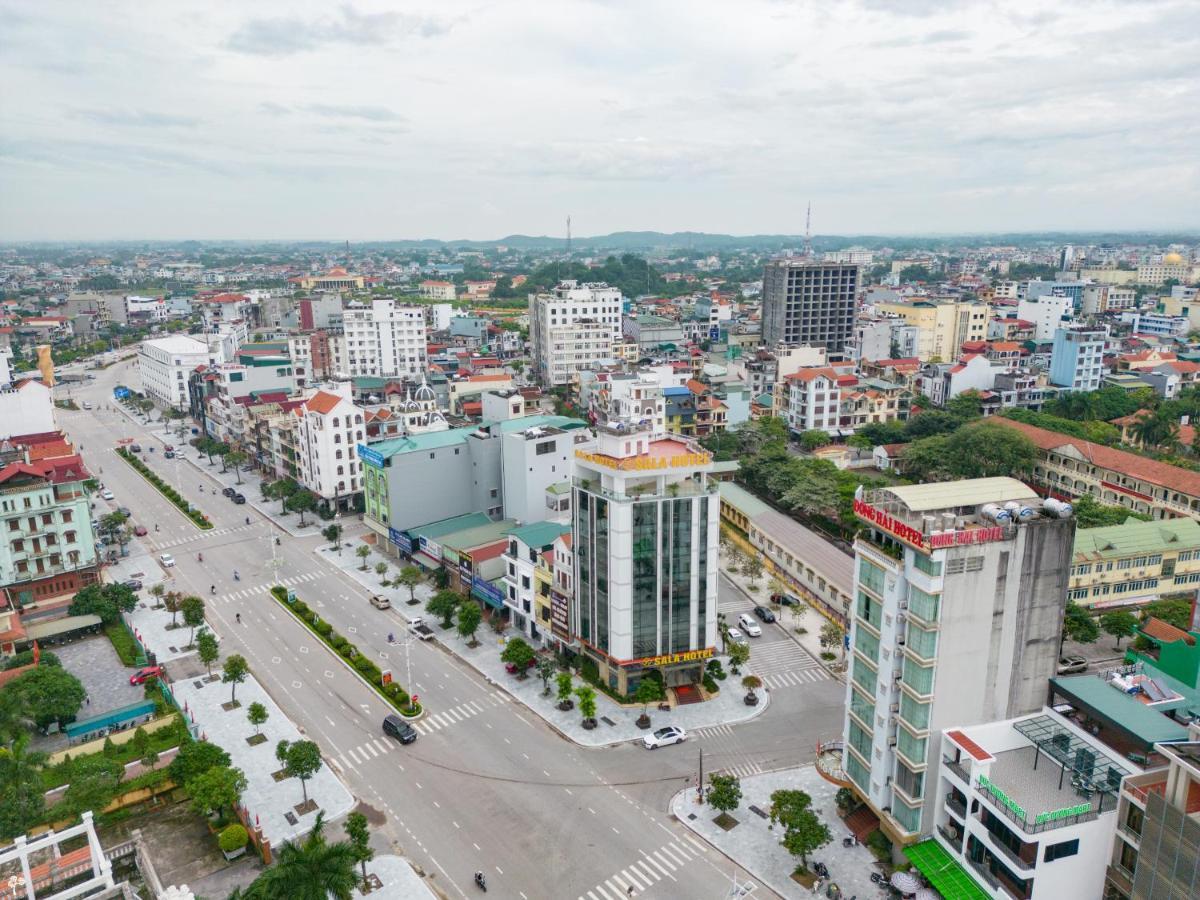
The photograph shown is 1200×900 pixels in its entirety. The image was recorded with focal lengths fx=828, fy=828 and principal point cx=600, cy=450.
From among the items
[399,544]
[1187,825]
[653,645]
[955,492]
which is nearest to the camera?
[1187,825]

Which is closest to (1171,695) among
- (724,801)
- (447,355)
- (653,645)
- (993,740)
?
(993,740)

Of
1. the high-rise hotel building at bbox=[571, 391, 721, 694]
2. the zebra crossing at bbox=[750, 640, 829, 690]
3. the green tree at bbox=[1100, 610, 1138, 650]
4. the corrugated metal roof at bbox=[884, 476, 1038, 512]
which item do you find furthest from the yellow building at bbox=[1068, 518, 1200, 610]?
the high-rise hotel building at bbox=[571, 391, 721, 694]

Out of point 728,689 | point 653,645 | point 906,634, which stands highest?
point 906,634

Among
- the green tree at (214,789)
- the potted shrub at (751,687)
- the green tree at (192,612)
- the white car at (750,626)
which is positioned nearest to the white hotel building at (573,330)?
the white car at (750,626)

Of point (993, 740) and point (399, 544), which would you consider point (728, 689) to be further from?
point (399, 544)

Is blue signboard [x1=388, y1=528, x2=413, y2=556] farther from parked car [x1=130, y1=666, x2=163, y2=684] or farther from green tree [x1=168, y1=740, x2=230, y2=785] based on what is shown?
green tree [x1=168, y1=740, x2=230, y2=785]

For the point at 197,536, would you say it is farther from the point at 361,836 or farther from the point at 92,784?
the point at 361,836
